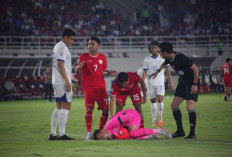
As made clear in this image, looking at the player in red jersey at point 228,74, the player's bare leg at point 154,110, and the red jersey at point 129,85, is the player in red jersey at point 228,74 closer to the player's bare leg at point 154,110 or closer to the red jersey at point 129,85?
the player's bare leg at point 154,110

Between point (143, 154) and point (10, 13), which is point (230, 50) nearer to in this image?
point (10, 13)

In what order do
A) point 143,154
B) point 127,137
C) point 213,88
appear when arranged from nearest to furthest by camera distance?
point 143,154, point 127,137, point 213,88

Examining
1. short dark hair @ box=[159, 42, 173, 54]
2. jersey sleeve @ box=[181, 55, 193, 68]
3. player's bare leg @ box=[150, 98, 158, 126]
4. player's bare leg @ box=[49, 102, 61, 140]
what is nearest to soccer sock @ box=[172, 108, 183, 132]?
jersey sleeve @ box=[181, 55, 193, 68]

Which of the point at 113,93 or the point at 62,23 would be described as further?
the point at 62,23

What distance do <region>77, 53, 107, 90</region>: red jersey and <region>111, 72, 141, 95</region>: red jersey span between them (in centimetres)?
75

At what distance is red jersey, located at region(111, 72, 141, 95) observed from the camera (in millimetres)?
11973

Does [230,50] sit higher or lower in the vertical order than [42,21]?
lower

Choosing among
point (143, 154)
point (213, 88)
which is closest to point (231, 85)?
point (213, 88)

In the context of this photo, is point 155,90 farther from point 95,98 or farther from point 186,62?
point 186,62

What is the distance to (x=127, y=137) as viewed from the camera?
34.4 ft

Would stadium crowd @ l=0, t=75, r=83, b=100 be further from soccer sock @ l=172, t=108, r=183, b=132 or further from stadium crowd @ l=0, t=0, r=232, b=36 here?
soccer sock @ l=172, t=108, r=183, b=132

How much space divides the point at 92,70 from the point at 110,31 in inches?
1267

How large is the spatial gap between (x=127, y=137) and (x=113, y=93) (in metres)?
1.73

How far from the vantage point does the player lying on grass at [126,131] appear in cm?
1018
